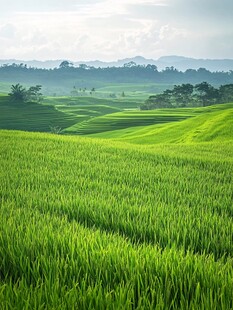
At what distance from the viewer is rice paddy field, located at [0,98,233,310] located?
2.68 metres

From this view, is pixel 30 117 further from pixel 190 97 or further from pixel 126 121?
pixel 190 97

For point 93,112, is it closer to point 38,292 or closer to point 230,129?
point 230,129

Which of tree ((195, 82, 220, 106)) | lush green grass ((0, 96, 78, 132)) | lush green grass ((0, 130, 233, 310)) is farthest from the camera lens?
tree ((195, 82, 220, 106))

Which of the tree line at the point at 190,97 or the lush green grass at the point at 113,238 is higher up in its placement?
the tree line at the point at 190,97

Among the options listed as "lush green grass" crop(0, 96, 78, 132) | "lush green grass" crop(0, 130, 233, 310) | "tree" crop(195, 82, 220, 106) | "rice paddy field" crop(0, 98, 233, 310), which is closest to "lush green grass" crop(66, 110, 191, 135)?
"lush green grass" crop(0, 96, 78, 132)

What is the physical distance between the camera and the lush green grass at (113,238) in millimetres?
2674

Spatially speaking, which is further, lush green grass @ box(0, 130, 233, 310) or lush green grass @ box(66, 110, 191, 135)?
lush green grass @ box(66, 110, 191, 135)

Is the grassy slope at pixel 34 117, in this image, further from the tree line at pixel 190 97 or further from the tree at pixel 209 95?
the tree at pixel 209 95

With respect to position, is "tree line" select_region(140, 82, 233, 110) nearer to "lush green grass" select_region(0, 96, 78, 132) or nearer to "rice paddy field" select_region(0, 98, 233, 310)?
"lush green grass" select_region(0, 96, 78, 132)

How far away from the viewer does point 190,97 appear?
126 metres

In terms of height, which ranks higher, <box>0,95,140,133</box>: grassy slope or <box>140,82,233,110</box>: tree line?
<box>140,82,233,110</box>: tree line

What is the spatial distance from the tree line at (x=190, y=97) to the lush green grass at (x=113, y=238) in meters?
109

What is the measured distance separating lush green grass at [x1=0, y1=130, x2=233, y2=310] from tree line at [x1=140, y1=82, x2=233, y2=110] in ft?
356

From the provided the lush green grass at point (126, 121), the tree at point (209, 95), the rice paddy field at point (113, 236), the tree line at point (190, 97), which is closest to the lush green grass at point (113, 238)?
the rice paddy field at point (113, 236)
